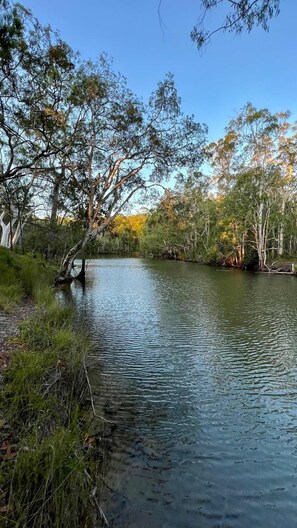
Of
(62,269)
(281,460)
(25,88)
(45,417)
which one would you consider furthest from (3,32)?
(62,269)

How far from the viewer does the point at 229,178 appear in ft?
130

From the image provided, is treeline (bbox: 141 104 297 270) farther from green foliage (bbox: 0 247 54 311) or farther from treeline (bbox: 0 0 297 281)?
green foliage (bbox: 0 247 54 311)

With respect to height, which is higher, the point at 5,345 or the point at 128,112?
the point at 128,112

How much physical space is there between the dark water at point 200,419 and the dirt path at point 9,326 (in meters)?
1.73

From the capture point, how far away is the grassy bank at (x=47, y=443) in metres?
2.55

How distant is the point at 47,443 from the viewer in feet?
9.73

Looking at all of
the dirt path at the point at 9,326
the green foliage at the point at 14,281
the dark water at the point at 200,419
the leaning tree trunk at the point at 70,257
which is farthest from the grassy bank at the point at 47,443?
the leaning tree trunk at the point at 70,257

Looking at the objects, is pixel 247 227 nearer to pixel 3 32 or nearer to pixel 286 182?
pixel 286 182

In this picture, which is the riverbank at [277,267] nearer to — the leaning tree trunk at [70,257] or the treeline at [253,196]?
the treeline at [253,196]

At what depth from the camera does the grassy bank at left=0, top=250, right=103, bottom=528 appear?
2.55m

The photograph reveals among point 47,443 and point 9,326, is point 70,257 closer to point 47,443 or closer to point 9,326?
point 9,326

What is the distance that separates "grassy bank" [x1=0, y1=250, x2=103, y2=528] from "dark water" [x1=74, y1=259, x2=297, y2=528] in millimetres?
471

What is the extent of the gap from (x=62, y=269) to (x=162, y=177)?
881cm

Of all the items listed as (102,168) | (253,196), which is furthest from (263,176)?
(102,168)
